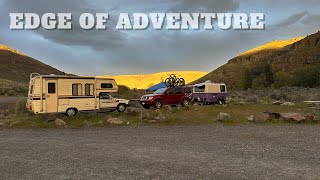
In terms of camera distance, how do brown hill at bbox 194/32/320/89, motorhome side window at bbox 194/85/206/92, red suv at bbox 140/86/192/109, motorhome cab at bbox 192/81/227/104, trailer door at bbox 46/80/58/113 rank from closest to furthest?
trailer door at bbox 46/80/58/113
red suv at bbox 140/86/192/109
motorhome cab at bbox 192/81/227/104
motorhome side window at bbox 194/85/206/92
brown hill at bbox 194/32/320/89

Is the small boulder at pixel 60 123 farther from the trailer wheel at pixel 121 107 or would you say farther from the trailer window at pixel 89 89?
the trailer wheel at pixel 121 107

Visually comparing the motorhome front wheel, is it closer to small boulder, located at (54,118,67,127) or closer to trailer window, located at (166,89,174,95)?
small boulder, located at (54,118,67,127)

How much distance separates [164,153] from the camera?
10.8 m

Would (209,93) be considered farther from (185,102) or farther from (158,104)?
(158,104)

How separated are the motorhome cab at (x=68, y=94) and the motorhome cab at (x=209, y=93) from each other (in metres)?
10.8

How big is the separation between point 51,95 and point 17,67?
10162 cm

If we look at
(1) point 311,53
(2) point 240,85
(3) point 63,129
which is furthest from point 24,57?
(3) point 63,129

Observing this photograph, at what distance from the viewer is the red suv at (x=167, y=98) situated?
87.3 feet

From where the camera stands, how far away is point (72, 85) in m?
20.9

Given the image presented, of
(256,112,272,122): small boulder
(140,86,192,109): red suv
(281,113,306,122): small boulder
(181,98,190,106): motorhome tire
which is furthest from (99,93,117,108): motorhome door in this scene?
(281,113,306,122): small boulder

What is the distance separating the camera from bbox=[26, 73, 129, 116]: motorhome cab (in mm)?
20031

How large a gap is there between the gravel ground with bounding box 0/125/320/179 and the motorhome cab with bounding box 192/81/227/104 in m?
14.4

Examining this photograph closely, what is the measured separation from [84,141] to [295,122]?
36.8 feet

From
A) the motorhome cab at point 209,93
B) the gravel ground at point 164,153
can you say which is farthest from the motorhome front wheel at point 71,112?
the motorhome cab at point 209,93
